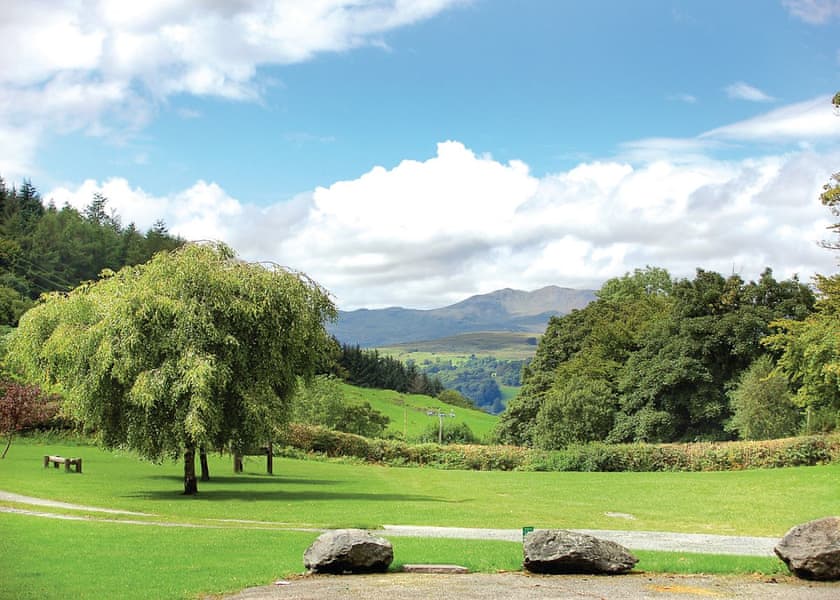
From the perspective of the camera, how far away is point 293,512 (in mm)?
27938

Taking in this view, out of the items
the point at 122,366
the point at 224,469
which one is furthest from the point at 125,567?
the point at 224,469

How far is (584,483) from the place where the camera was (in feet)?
156

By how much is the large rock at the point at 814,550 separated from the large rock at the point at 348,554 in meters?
7.72

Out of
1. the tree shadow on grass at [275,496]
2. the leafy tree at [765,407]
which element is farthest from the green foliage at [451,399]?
the tree shadow on grass at [275,496]

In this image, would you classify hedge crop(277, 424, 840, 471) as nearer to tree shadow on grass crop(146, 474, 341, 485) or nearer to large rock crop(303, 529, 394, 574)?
tree shadow on grass crop(146, 474, 341, 485)

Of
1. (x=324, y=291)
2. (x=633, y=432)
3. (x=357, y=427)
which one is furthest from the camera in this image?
(x=357, y=427)

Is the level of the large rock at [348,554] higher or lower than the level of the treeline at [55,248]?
lower

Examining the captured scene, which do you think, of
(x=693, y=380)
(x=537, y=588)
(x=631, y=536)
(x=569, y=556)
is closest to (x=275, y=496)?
(x=631, y=536)

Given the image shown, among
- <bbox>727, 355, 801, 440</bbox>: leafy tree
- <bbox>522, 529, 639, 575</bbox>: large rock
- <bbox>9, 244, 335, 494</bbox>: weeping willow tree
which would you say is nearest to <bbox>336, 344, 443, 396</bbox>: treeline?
<bbox>727, 355, 801, 440</bbox>: leafy tree

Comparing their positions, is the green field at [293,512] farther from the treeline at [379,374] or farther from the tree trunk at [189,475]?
the treeline at [379,374]

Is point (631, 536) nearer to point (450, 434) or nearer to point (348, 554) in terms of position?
point (348, 554)

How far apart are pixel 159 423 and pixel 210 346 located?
10.9 feet

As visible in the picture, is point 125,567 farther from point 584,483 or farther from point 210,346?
point 584,483

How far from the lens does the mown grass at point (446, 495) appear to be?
2823 cm
